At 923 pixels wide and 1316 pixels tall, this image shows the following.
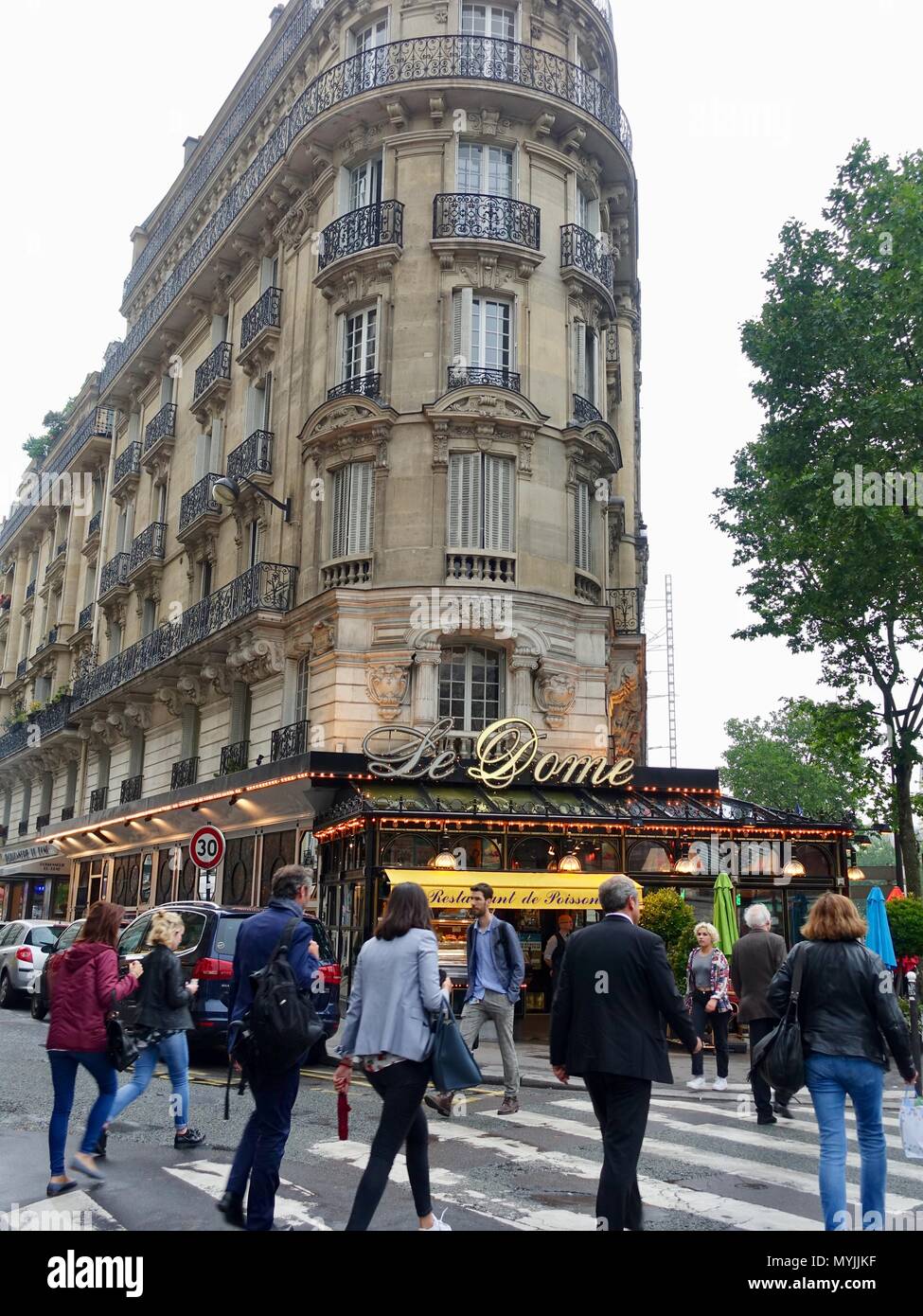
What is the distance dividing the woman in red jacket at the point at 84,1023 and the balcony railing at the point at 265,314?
2300 centimetres

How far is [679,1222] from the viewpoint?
6.22m

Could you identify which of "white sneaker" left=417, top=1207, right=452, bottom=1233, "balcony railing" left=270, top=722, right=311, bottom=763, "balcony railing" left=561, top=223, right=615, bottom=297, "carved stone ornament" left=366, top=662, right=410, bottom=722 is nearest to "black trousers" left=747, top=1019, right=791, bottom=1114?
"white sneaker" left=417, top=1207, right=452, bottom=1233

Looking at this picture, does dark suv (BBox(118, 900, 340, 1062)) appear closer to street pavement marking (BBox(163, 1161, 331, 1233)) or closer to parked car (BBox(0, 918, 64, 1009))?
street pavement marking (BBox(163, 1161, 331, 1233))

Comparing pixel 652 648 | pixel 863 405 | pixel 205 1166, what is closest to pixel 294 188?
pixel 863 405

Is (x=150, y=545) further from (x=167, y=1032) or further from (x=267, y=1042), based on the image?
(x=267, y=1042)

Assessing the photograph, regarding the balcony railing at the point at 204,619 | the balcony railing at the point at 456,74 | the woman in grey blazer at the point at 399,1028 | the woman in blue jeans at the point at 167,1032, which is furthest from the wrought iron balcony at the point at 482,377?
the woman in grey blazer at the point at 399,1028

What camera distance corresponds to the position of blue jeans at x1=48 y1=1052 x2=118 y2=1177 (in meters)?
6.75

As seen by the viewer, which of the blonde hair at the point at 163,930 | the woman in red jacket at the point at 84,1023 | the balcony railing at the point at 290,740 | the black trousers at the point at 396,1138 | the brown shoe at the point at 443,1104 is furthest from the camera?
the balcony railing at the point at 290,740

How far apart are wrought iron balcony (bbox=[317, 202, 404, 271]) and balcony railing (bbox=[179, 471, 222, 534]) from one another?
22.2 feet

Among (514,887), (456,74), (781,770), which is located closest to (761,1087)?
(514,887)

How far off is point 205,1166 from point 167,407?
31194mm

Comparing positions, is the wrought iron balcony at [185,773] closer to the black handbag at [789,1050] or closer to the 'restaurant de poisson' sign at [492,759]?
the 'restaurant de poisson' sign at [492,759]

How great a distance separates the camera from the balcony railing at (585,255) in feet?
82.2

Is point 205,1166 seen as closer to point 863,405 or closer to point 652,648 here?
point 863,405
